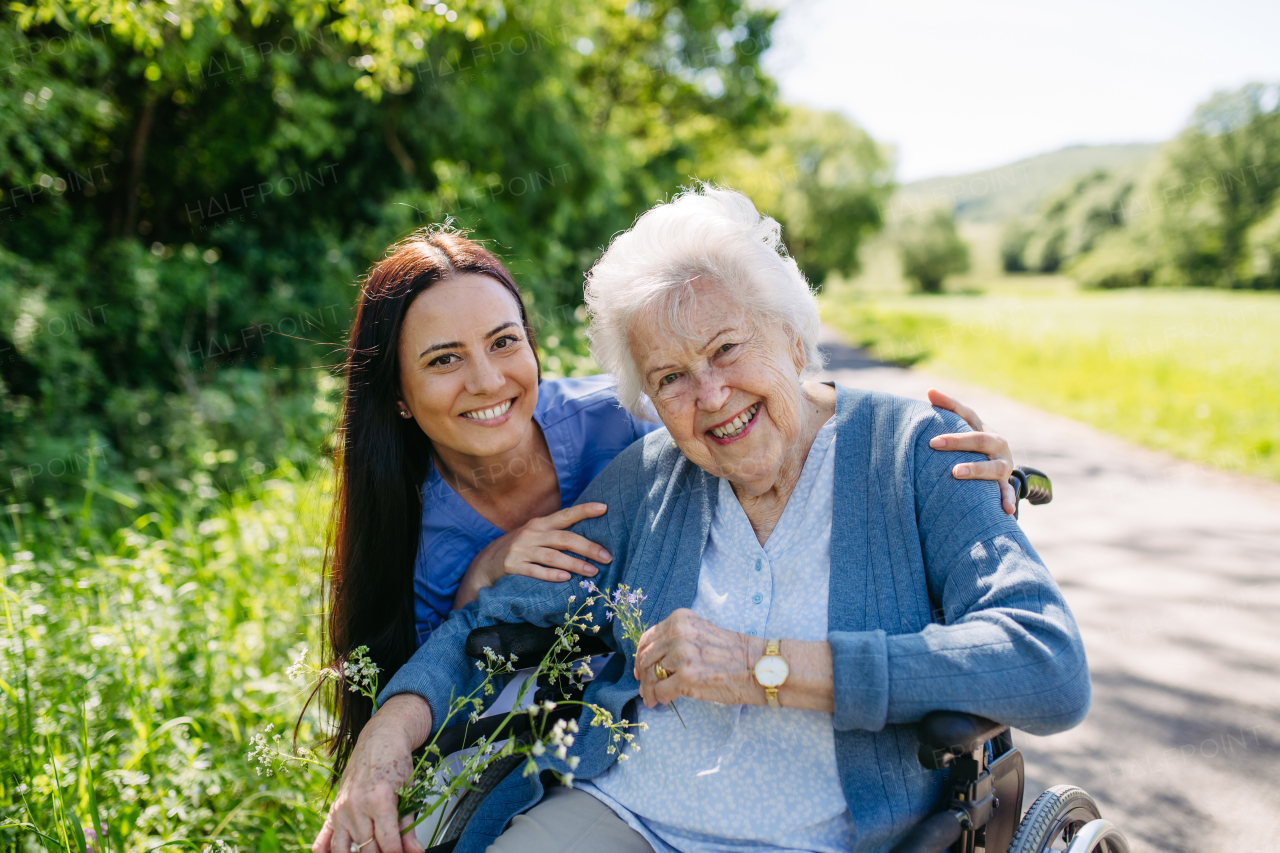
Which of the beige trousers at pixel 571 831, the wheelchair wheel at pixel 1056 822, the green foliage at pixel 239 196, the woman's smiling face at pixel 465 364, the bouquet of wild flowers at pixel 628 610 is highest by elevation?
the green foliage at pixel 239 196

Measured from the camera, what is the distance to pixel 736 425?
1.77m

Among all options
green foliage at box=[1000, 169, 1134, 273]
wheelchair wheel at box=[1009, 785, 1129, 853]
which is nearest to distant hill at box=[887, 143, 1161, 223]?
green foliage at box=[1000, 169, 1134, 273]

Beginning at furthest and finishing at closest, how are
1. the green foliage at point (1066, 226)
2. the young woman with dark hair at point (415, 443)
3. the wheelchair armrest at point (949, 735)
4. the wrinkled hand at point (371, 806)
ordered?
1. the green foliage at point (1066, 226)
2. the young woman with dark hair at point (415, 443)
3. the wrinkled hand at point (371, 806)
4. the wheelchair armrest at point (949, 735)

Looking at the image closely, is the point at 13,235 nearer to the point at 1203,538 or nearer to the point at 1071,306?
the point at 1203,538

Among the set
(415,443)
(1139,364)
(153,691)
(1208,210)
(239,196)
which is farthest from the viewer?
(1208,210)

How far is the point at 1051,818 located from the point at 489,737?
1159 millimetres

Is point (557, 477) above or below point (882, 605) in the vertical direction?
above

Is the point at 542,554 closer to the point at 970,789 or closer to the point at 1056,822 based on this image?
the point at 970,789

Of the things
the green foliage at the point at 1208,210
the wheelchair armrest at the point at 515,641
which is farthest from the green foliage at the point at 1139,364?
the green foliage at the point at 1208,210

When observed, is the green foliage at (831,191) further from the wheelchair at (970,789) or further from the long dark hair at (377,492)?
the wheelchair at (970,789)

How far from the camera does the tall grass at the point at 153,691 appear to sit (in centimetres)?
196

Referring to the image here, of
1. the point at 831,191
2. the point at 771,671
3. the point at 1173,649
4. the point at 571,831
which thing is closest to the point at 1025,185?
the point at 1173,649

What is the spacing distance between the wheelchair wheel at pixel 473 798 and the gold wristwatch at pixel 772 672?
2.48 ft

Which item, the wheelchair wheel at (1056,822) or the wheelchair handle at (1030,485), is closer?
the wheelchair wheel at (1056,822)
